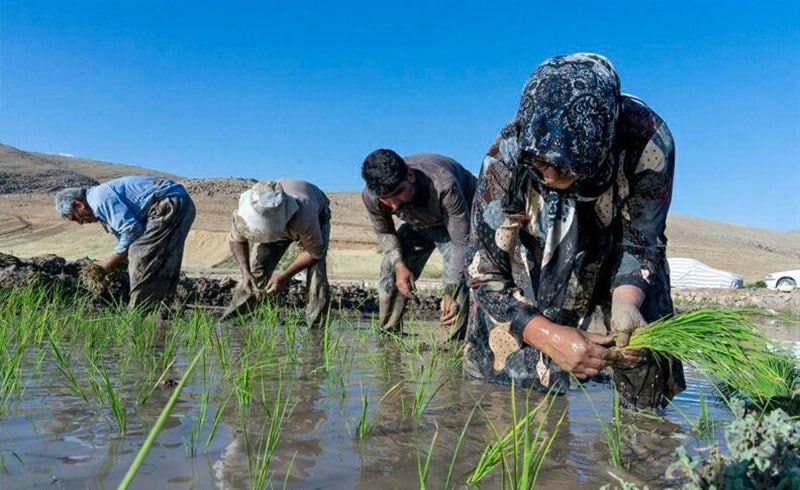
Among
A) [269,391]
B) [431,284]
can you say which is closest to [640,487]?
[269,391]

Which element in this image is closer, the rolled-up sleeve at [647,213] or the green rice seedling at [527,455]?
the green rice seedling at [527,455]

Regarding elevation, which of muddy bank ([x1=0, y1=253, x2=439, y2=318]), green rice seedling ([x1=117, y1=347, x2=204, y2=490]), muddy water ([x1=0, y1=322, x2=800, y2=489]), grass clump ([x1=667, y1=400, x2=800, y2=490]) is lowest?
muddy bank ([x1=0, y1=253, x2=439, y2=318])

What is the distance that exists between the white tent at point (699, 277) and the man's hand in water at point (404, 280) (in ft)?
44.3

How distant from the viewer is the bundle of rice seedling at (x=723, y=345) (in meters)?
2.15

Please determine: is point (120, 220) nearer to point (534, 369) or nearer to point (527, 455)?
point (534, 369)

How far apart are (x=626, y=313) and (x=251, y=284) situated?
3.73 meters

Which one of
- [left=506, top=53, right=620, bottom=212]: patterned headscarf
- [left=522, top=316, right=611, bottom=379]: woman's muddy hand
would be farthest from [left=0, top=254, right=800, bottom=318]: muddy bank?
[left=506, top=53, right=620, bottom=212]: patterned headscarf

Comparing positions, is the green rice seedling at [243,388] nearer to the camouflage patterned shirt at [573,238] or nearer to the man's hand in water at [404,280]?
the camouflage patterned shirt at [573,238]

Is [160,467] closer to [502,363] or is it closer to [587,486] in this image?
[587,486]

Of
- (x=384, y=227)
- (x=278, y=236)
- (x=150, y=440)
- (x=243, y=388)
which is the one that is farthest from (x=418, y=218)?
(x=150, y=440)

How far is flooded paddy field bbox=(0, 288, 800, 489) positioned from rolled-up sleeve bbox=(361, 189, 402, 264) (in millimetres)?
1470

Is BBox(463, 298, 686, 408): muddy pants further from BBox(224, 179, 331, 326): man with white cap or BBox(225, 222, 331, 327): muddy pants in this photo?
BBox(225, 222, 331, 327): muddy pants

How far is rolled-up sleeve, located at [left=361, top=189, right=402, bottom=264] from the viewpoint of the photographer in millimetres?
4828

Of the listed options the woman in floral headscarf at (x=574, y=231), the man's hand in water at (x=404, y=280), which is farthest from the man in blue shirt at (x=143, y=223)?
the woman in floral headscarf at (x=574, y=231)
